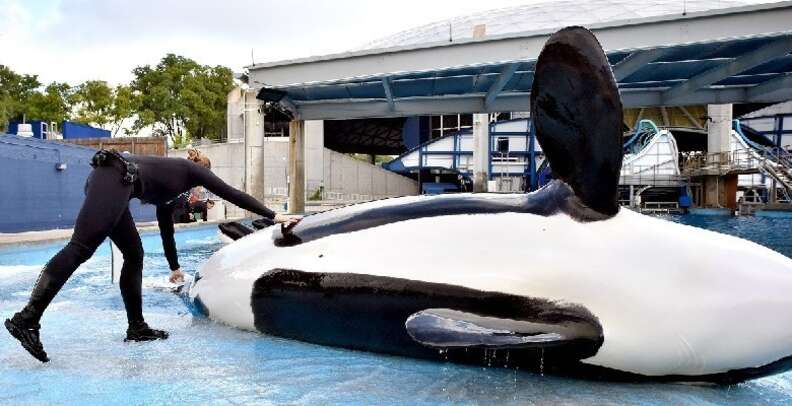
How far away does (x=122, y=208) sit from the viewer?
124 inches

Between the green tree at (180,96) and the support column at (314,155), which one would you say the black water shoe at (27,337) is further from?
the green tree at (180,96)

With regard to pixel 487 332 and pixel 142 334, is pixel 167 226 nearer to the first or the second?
pixel 142 334

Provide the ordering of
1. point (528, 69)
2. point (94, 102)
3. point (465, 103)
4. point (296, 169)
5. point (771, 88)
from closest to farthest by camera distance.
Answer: point (528, 69) < point (771, 88) < point (465, 103) < point (296, 169) < point (94, 102)

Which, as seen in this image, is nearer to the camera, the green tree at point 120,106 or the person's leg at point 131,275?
the person's leg at point 131,275

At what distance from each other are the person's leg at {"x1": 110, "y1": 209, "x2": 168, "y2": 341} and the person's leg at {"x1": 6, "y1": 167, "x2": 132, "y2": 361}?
25 cm

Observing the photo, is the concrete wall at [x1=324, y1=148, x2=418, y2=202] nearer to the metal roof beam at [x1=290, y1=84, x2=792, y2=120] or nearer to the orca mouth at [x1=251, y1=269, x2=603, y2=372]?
the metal roof beam at [x1=290, y1=84, x2=792, y2=120]

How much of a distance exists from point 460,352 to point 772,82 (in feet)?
50.3

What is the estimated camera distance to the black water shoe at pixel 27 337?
2.85 metres

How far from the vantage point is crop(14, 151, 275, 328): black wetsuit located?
295 cm

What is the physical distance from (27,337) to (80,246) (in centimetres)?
47

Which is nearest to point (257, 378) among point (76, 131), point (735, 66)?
point (735, 66)

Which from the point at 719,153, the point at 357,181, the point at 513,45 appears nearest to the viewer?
the point at 513,45

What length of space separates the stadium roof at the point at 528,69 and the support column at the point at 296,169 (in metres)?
1.00

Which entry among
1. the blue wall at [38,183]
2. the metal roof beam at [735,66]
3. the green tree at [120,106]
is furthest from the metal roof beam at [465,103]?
the green tree at [120,106]
